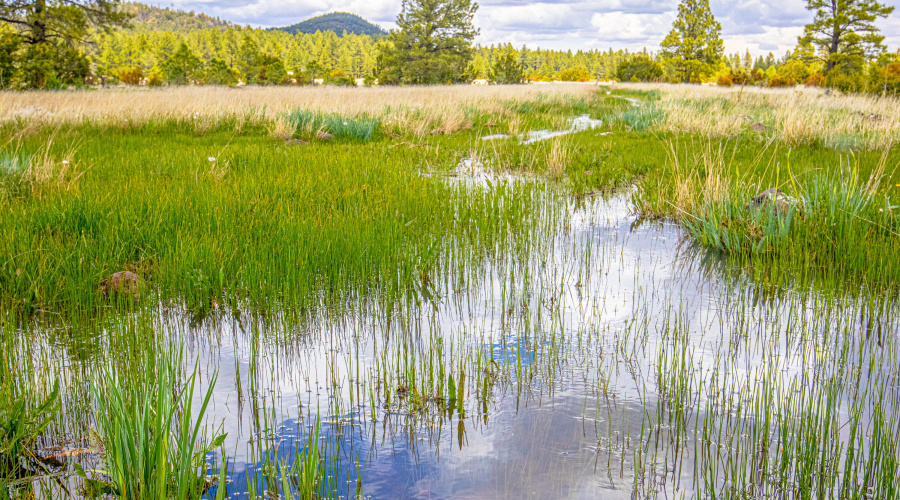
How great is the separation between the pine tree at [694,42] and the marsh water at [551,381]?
5733 cm

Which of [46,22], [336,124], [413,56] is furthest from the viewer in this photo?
[413,56]

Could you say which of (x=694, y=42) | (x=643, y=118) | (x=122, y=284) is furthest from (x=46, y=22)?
(x=694, y=42)

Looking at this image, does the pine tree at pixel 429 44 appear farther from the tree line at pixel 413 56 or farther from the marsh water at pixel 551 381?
the marsh water at pixel 551 381

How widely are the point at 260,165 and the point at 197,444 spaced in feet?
19.8

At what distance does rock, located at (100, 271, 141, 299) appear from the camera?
138 inches

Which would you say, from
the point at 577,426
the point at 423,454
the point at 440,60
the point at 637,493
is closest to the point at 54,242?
the point at 423,454

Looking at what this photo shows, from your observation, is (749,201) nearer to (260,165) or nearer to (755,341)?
(755,341)

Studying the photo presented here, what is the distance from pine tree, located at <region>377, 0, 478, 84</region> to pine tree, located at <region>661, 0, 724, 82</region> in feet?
70.4

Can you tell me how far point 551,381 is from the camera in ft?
8.94

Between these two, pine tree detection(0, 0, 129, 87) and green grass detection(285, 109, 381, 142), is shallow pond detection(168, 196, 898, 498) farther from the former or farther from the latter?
pine tree detection(0, 0, 129, 87)

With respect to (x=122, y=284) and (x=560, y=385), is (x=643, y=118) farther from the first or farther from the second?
(x=122, y=284)

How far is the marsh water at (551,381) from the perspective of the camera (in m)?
2.05

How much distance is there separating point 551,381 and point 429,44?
47.1 m

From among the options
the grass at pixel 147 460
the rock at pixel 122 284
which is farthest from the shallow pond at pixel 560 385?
the rock at pixel 122 284
